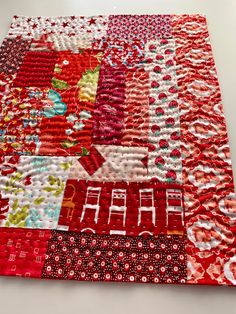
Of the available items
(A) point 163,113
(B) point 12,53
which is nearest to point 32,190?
(A) point 163,113

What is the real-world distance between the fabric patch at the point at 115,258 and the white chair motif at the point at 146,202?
0.10 meters

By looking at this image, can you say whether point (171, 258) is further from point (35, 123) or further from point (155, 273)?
point (35, 123)

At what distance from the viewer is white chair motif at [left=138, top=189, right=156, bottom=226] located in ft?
4.15

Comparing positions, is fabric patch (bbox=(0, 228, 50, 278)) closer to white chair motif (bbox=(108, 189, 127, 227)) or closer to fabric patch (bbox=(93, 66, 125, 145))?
white chair motif (bbox=(108, 189, 127, 227))

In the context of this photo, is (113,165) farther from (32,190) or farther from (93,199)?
(32,190)

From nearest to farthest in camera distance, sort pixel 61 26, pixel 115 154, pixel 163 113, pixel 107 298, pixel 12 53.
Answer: pixel 107 298, pixel 115 154, pixel 163 113, pixel 12 53, pixel 61 26

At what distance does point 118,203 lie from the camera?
1295 millimetres

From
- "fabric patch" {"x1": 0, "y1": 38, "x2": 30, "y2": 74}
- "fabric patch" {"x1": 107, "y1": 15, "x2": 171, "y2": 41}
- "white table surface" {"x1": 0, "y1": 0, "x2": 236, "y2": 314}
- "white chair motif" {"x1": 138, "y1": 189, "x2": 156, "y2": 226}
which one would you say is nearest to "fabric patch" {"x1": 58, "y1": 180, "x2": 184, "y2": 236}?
"white chair motif" {"x1": 138, "y1": 189, "x2": 156, "y2": 226}

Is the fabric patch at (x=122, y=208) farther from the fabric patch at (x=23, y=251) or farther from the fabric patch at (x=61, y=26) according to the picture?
the fabric patch at (x=61, y=26)

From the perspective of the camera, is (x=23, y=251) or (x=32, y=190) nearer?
(x=23, y=251)

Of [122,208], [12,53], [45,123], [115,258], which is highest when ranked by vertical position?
[12,53]

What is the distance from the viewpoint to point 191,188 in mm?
1310

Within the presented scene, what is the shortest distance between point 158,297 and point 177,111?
0.79 metres

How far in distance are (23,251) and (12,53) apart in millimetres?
1076
